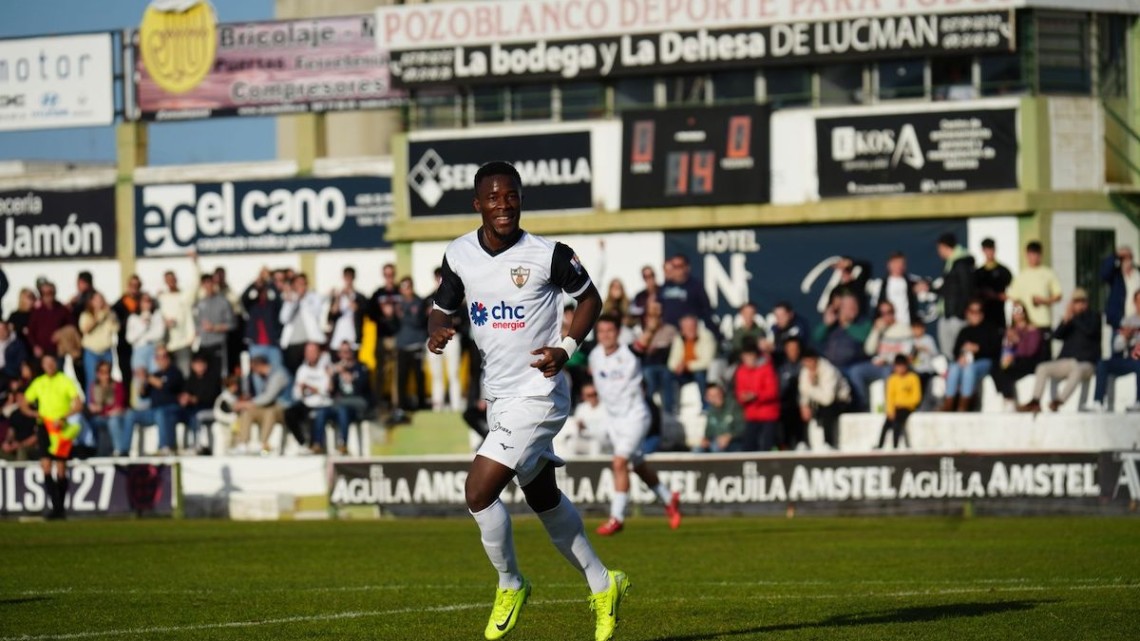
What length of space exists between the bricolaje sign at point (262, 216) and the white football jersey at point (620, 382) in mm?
15157

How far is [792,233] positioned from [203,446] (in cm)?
1020

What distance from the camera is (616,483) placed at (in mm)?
20562

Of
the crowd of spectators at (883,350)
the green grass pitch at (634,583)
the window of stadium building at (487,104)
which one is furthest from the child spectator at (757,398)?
the window of stadium building at (487,104)

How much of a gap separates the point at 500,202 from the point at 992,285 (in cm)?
1668

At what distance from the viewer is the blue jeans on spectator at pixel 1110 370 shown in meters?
24.5

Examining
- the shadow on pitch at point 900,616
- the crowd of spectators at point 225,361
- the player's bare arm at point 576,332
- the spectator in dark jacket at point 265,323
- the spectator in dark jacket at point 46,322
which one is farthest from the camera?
the spectator in dark jacket at point 46,322

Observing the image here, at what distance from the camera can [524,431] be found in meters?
9.85

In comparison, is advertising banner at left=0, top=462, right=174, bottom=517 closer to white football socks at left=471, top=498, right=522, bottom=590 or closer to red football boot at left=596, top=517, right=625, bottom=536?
red football boot at left=596, top=517, right=625, bottom=536

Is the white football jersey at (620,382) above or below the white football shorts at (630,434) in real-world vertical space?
above

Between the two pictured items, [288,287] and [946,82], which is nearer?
[288,287]

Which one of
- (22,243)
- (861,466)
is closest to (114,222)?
(22,243)

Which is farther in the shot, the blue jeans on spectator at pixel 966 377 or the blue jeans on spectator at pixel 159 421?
the blue jeans on spectator at pixel 159 421

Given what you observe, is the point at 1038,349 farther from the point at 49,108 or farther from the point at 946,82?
the point at 49,108

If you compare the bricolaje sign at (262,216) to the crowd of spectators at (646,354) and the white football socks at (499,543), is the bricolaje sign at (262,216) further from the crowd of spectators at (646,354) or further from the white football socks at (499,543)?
the white football socks at (499,543)
